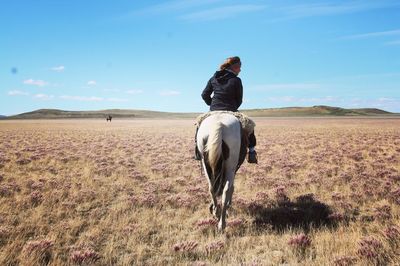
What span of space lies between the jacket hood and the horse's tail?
1701 millimetres

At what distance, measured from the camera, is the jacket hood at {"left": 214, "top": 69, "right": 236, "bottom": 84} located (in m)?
8.15

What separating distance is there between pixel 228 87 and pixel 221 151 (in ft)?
6.30

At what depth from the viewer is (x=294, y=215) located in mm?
7883

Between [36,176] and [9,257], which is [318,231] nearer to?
[9,257]

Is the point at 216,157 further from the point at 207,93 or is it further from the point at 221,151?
the point at 207,93

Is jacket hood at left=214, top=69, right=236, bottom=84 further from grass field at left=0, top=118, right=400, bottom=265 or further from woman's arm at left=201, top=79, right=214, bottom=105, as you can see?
grass field at left=0, top=118, right=400, bottom=265

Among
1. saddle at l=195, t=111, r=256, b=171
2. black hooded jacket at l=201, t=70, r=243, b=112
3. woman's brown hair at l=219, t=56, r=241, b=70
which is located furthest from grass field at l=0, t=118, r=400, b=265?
woman's brown hair at l=219, t=56, r=241, b=70

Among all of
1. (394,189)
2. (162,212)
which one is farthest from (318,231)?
(394,189)

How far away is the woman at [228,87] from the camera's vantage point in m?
8.06

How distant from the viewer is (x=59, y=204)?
8.71 meters

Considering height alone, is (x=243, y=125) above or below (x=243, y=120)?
below

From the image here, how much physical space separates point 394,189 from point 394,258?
565cm

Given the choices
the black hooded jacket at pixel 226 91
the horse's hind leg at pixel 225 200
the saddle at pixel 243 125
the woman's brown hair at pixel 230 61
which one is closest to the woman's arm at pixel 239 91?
the black hooded jacket at pixel 226 91

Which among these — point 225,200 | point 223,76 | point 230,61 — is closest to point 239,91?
point 223,76
